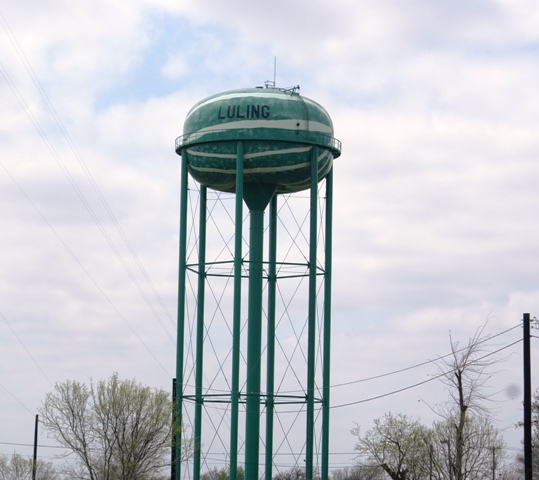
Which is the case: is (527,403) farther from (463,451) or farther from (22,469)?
(22,469)

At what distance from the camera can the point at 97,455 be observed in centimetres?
3728

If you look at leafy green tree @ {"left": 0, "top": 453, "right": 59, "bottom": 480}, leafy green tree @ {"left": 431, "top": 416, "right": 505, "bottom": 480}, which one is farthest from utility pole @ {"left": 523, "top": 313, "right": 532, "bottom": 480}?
leafy green tree @ {"left": 0, "top": 453, "right": 59, "bottom": 480}

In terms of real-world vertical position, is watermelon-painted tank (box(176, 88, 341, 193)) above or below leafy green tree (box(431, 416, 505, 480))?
above

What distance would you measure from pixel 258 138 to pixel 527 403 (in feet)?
37.6

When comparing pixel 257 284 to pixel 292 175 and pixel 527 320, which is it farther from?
pixel 527 320

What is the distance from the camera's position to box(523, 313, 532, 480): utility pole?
29422 mm

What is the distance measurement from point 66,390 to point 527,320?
1440cm

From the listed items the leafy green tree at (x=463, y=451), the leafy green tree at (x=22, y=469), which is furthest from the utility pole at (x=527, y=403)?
the leafy green tree at (x=22, y=469)

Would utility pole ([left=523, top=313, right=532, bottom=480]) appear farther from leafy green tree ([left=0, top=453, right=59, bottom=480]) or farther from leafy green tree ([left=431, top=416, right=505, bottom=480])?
leafy green tree ([left=0, top=453, right=59, bottom=480])

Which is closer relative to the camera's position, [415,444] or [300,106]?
[300,106]

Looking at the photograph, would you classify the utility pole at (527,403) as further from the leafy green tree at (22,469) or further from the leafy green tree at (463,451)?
the leafy green tree at (22,469)

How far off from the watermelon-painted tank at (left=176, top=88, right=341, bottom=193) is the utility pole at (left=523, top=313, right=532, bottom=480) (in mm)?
9296

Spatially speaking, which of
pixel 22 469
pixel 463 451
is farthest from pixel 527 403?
pixel 22 469

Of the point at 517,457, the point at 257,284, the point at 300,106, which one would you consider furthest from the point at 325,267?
the point at 517,457
